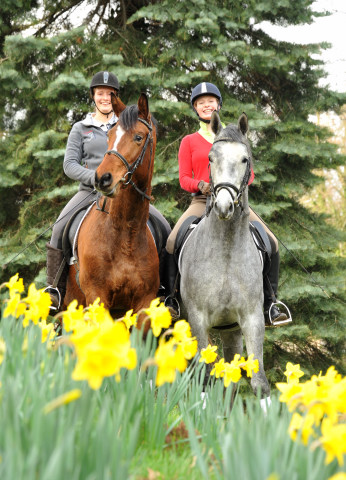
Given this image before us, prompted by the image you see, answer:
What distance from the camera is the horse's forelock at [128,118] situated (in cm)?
489

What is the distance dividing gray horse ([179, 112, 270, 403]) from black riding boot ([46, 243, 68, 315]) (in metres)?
1.44

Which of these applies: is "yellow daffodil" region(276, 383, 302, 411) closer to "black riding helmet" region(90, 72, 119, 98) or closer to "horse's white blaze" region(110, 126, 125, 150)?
"horse's white blaze" region(110, 126, 125, 150)

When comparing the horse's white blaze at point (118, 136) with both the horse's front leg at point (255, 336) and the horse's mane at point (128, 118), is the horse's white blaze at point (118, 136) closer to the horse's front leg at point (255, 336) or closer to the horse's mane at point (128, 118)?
the horse's mane at point (128, 118)

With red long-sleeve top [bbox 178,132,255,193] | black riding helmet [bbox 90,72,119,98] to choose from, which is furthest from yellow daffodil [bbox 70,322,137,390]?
black riding helmet [bbox 90,72,119,98]

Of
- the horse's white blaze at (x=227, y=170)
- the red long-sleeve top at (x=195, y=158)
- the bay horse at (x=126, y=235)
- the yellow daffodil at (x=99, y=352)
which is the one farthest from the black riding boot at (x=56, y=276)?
the yellow daffodil at (x=99, y=352)

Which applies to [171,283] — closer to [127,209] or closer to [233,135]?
[127,209]

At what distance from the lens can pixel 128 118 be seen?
16.1ft

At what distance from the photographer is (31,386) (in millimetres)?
2041

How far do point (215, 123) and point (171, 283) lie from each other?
1.71 m

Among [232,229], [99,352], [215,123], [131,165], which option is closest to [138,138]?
[131,165]

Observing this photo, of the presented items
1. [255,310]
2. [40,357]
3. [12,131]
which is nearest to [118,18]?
[12,131]

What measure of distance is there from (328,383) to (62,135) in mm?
8237

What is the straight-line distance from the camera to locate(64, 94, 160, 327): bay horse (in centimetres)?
489

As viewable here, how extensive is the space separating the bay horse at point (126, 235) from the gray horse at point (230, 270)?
0.48 meters
